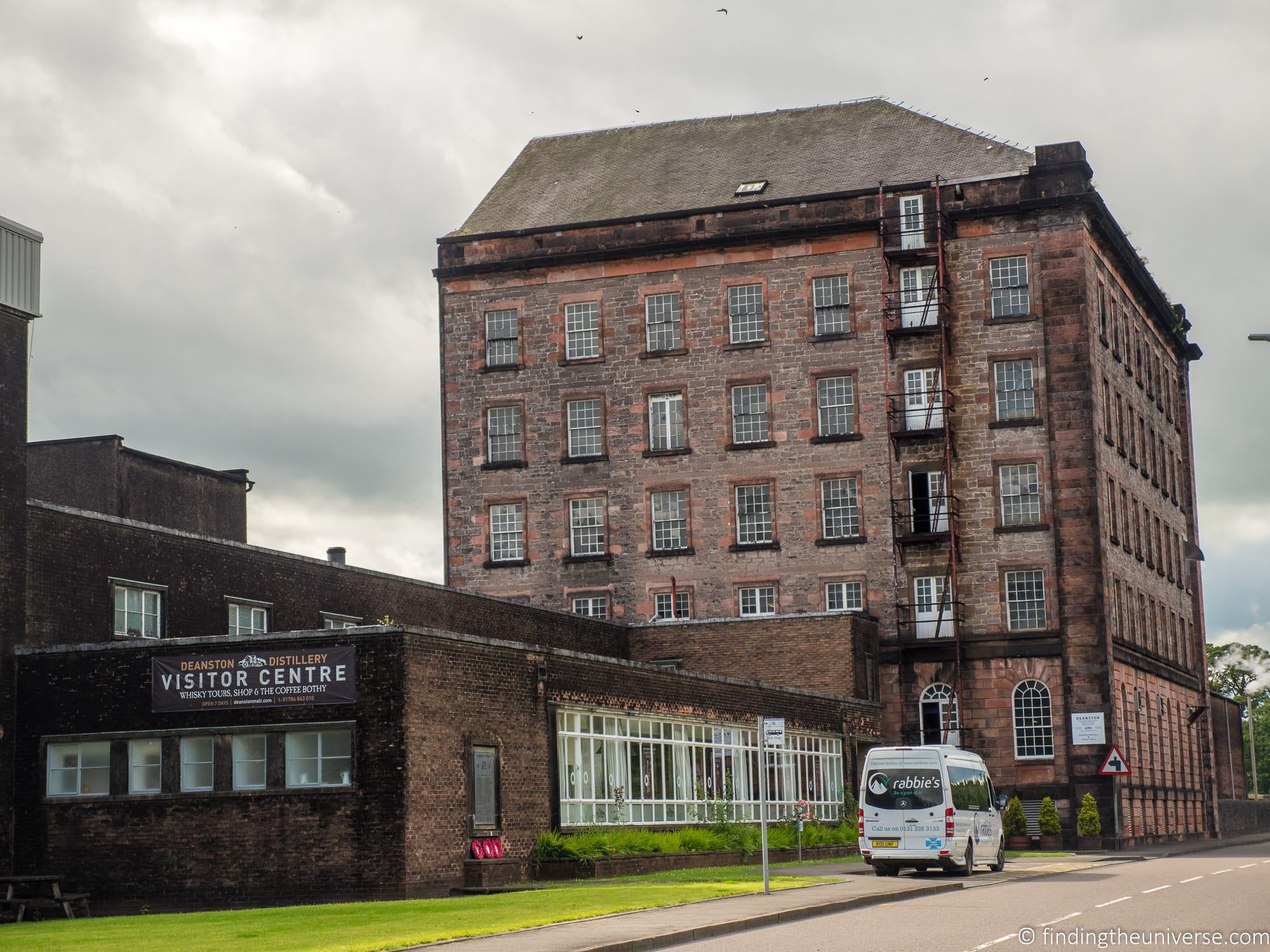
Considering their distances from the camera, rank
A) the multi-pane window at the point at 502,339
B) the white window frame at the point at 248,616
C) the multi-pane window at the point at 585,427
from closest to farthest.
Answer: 1. the white window frame at the point at 248,616
2. the multi-pane window at the point at 585,427
3. the multi-pane window at the point at 502,339

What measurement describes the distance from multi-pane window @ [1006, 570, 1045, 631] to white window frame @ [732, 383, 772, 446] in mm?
9401

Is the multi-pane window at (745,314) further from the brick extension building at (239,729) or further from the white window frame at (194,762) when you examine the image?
the white window frame at (194,762)

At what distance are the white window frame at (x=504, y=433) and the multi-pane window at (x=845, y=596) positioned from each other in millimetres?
11782

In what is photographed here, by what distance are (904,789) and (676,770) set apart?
898 centimetres

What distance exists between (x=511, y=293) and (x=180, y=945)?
4488cm

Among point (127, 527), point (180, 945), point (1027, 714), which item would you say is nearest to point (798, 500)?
point (1027, 714)

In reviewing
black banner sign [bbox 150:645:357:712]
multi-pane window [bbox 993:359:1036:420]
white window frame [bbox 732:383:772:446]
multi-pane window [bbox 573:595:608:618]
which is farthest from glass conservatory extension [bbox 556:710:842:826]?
multi-pane window [bbox 993:359:1036:420]

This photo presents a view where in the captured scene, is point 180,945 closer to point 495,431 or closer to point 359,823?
point 359,823

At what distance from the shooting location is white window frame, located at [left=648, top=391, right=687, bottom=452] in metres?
63.2

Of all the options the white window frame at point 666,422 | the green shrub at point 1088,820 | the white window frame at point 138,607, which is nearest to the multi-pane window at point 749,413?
the white window frame at point 666,422

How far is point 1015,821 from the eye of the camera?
55.7 m

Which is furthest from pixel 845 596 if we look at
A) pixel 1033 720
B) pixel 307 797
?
pixel 307 797

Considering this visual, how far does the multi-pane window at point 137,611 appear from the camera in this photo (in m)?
37.9

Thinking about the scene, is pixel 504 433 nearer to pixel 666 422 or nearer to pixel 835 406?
pixel 666 422
